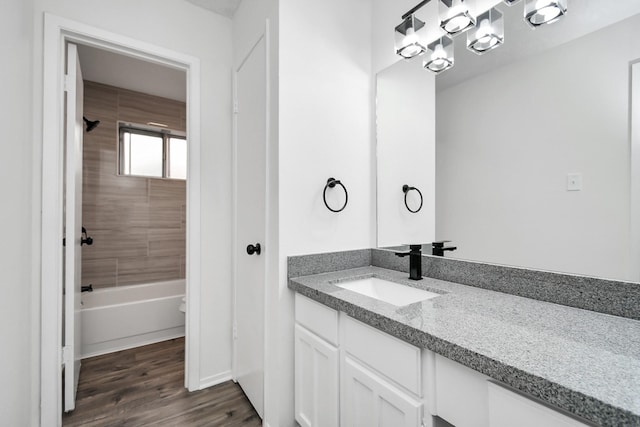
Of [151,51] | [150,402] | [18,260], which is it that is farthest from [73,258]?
[151,51]

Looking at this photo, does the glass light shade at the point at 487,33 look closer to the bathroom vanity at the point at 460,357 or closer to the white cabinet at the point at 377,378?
the bathroom vanity at the point at 460,357

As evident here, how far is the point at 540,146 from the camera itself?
3.58 feet

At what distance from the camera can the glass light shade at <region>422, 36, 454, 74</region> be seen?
1.40 m

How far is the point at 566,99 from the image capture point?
1.03 meters

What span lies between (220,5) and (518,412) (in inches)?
97.7

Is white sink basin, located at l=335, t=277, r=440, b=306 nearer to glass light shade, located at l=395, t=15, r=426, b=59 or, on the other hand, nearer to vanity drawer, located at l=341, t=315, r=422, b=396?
vanity drawer, located at l=341, t=315, r=422, b=396

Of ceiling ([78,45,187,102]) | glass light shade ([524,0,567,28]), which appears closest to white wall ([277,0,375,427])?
glass light shade ([524,0,567,28])

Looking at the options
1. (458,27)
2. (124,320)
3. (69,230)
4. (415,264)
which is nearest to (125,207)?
(124,320)

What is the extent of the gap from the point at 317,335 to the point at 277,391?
43cm

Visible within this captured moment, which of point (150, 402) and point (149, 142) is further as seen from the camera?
point (149, 142)

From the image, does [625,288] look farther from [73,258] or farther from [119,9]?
[119,9]

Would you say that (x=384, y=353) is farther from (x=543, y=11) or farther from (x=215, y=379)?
(x=215, y=379)

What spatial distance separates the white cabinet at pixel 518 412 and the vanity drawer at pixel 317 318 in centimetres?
60

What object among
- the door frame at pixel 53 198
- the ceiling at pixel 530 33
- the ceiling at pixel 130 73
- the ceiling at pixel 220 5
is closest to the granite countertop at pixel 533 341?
the ceiling at pixel 530 33
